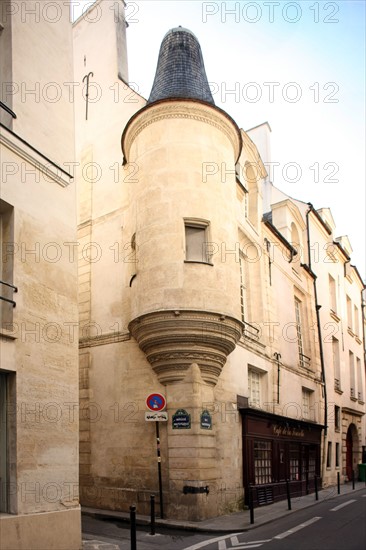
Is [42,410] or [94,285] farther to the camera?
[94,285]

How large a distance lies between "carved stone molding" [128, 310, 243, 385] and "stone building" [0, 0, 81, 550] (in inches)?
154

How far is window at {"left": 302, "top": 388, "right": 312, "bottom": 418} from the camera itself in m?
23.9

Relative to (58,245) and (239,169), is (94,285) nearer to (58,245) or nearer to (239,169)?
(239,169)

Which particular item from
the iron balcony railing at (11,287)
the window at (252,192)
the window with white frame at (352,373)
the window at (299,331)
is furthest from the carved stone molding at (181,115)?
the window with white frame at (352,373)

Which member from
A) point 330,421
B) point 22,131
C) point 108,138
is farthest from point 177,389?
point 330,421

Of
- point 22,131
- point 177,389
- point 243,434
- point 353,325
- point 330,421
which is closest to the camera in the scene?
point 22,131

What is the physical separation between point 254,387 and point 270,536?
7.79 meters

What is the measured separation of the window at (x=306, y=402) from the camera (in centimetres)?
2389

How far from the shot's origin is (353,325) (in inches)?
1374

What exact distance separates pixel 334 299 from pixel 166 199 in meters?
18.3

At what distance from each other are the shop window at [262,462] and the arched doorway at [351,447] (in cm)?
1360

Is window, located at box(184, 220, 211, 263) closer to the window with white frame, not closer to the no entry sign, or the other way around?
the no entry sign

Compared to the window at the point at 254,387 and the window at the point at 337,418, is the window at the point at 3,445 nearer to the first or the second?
the window at the point at 254,387

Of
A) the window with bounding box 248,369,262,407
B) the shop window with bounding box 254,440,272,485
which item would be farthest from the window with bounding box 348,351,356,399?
the shop window with bounding box 254,440,272,485
